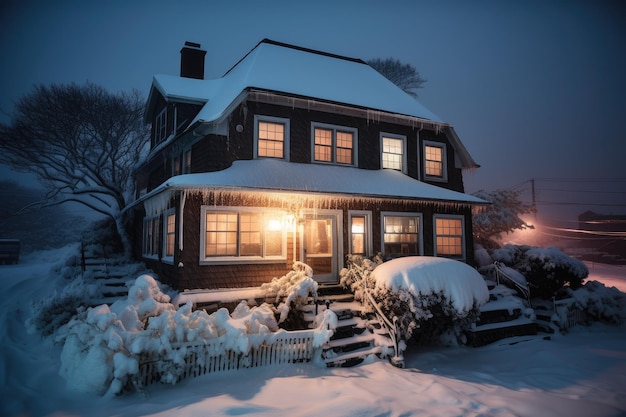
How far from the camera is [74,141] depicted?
21.4 meters

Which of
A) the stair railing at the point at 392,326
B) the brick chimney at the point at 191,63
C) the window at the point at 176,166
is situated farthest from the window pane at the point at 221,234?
the brick chimney at the point at 191,63

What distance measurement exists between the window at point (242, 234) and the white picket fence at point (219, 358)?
12.9 ft

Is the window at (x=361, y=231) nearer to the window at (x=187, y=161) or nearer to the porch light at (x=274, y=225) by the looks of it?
the porch light at (x=274, y=225)

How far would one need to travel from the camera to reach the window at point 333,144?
44.4ft

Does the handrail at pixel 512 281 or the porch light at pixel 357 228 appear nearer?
the handrail at pixel 512 281

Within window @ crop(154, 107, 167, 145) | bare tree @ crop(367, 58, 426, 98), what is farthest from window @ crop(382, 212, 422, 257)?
bare tree @ crop(367, 58, 426, 98)

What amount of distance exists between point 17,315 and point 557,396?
16.3 meters

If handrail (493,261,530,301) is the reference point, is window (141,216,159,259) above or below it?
above

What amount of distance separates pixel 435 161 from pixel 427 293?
8.96 m

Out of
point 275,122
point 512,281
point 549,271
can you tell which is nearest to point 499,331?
point 512,281

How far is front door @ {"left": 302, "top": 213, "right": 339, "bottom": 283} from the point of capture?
12453 mm

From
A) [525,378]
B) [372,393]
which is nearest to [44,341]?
[372,393]

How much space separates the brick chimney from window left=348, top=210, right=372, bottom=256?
37.2ft

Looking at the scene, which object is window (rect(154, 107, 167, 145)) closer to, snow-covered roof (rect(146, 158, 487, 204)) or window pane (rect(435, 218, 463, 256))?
snow-covered roof (rect(146, 158, 487, 204))
